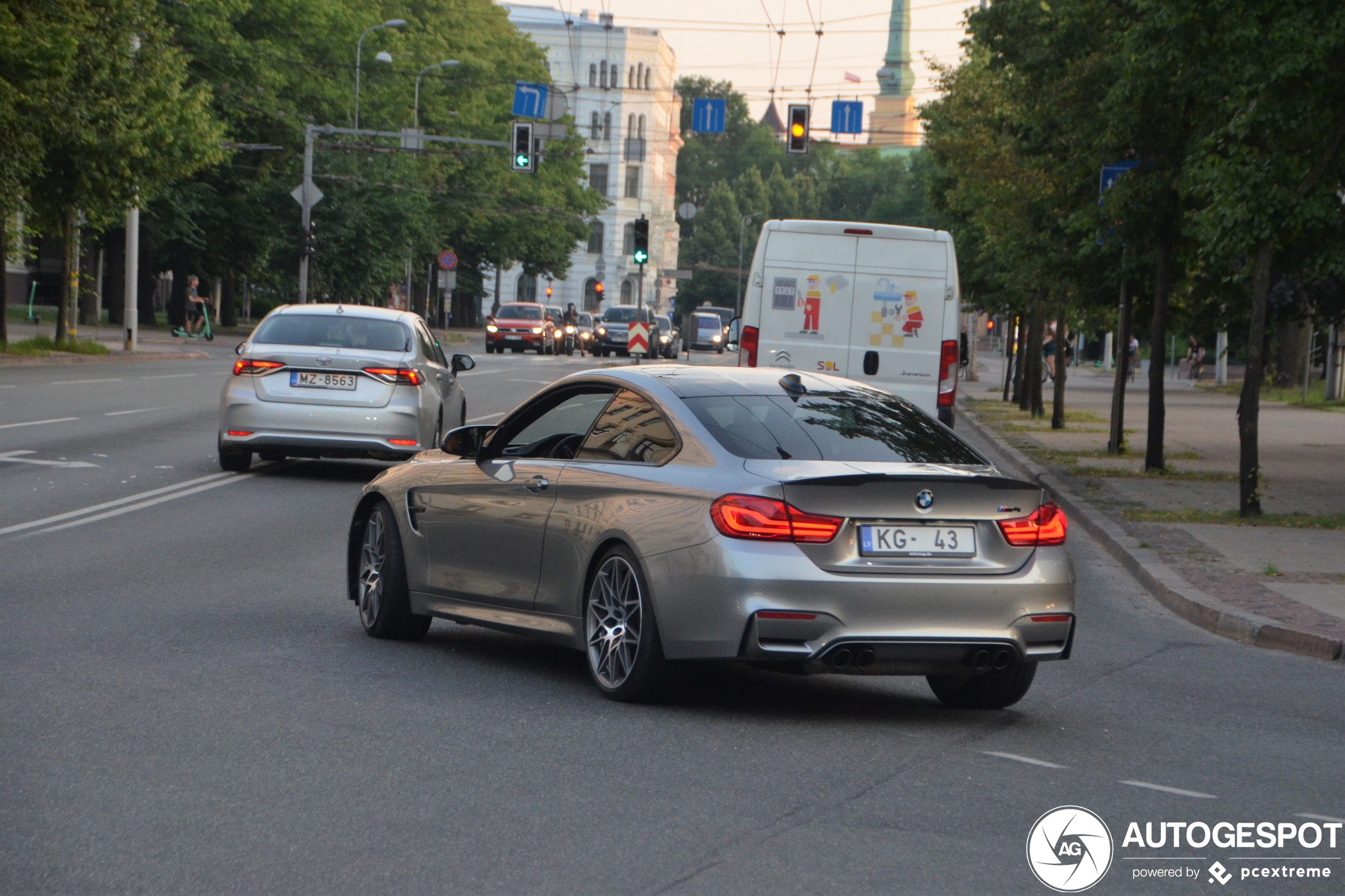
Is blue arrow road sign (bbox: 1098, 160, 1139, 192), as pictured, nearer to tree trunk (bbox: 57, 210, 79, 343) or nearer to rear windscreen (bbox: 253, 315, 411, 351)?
rear windscreen (bbox: 253, 315, 411, 351)

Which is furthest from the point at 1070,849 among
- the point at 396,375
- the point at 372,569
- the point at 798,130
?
the point at 798,130

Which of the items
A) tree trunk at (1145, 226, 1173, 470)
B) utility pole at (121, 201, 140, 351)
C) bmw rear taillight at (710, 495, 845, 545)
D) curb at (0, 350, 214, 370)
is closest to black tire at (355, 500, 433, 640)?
bmw rear taillight at (710, 495, 845, 545)

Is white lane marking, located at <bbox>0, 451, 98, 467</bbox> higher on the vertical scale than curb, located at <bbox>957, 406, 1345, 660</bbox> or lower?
lower

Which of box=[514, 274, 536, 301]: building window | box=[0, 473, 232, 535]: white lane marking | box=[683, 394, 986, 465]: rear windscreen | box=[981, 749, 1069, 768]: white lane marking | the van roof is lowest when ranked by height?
box=[0, 473, 232, 535]: white lane marking

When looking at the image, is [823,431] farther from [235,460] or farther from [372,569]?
[235,460]

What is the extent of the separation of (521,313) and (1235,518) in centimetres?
5115

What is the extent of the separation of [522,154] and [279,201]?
2047cm

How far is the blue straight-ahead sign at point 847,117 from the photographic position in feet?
166

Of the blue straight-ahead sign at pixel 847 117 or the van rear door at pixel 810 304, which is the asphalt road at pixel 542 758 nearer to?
the van rear door at pixel 810 304

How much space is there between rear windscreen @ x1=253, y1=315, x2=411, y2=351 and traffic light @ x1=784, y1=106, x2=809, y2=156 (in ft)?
57.4

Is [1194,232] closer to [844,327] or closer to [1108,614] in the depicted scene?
[844,327]

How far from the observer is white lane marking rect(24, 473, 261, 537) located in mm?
12594

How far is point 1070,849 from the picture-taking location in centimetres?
526

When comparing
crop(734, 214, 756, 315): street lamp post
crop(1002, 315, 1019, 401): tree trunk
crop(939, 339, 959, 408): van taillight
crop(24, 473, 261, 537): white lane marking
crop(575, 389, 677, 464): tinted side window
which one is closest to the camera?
crop(575, 389, 677, 464): tinted side window
